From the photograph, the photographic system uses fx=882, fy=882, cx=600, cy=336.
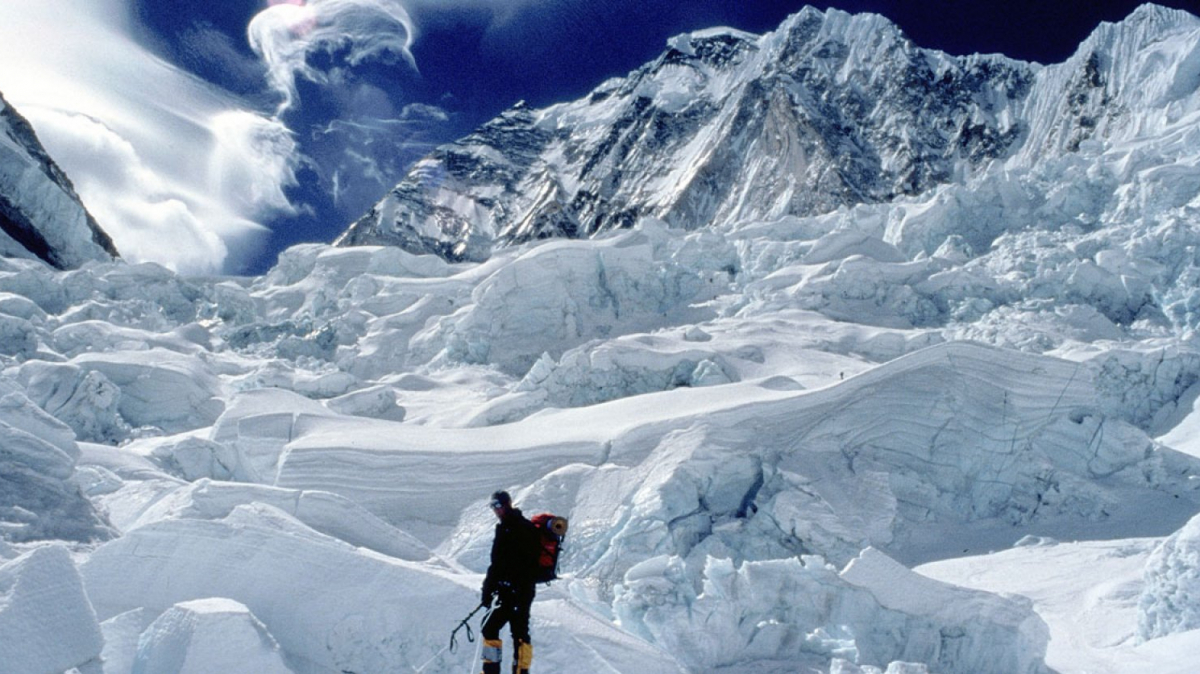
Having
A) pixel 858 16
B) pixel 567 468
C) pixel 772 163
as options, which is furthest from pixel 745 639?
pixel 858 16

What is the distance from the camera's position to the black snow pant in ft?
14.5

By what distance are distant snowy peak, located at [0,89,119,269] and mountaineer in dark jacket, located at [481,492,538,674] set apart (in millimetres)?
35897

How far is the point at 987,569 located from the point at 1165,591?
114 inches

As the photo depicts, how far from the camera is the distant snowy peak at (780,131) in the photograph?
171ft

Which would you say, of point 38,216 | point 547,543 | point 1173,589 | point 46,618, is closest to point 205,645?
point 46,618

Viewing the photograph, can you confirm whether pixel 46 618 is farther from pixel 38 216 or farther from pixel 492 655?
pixel 38 216

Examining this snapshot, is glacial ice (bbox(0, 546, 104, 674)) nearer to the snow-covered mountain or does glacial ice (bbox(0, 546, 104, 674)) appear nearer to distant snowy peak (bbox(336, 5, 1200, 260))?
the snow-covered mountain

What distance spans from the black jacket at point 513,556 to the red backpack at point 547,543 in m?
0.03

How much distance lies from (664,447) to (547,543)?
5554 millimetres

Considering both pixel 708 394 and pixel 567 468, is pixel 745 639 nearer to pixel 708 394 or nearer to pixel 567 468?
pixel 567 468

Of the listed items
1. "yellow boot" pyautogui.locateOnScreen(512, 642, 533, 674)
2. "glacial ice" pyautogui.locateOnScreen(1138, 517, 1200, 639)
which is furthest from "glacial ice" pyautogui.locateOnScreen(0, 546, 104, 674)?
"glacial ice" pyautogui.locateOnScreen(1138, 517, 1200, 639)

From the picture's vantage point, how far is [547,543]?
184 inches

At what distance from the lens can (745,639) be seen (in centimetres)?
621

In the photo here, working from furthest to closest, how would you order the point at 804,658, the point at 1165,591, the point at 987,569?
1. the point at 987,569
2. the point at 1165,591
3. the point at 804,658
